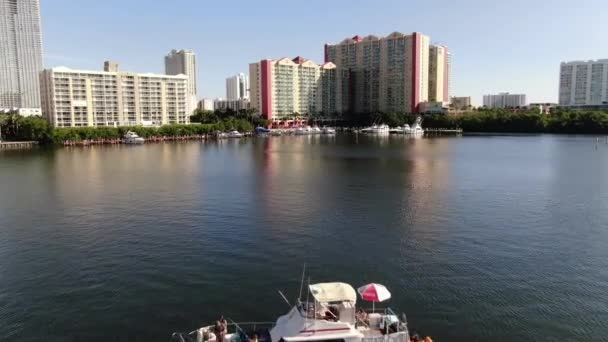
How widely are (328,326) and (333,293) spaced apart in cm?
137

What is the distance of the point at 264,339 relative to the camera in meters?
20.5

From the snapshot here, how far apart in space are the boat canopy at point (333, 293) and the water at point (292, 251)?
454 cm

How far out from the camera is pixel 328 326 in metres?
19.8

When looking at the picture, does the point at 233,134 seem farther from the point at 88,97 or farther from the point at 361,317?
the point at 361,317

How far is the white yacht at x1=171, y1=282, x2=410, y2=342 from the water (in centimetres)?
308

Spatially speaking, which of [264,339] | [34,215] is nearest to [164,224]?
[34,215]

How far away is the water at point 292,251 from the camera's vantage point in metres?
24.2

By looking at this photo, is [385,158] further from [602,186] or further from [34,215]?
[34,215]

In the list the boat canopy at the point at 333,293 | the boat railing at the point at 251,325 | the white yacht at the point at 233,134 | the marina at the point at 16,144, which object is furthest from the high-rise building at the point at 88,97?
the boat canopy at the point at 333,293

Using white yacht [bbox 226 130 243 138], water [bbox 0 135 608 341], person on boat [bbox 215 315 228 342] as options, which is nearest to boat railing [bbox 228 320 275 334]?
water [bbox 0 135 608 341]

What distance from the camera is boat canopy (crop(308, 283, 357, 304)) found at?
2020cm

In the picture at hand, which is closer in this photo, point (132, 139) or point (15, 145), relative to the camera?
point (15, 145)

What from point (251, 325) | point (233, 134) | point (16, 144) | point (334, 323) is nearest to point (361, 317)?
point (334, 323)

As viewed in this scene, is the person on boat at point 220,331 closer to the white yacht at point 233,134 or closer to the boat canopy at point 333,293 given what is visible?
the boat canopy at point 333,293
